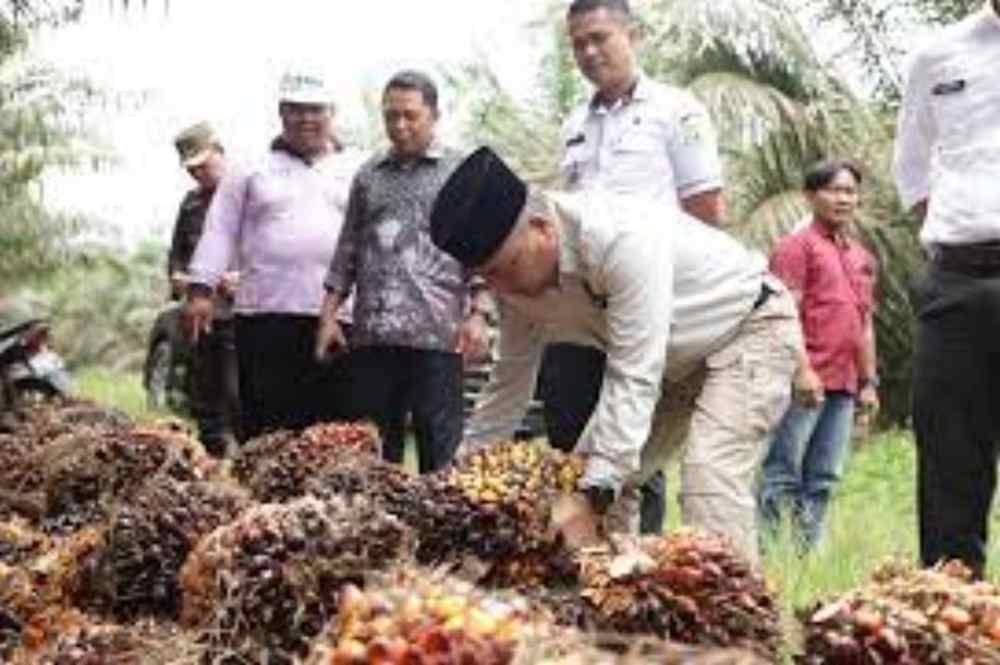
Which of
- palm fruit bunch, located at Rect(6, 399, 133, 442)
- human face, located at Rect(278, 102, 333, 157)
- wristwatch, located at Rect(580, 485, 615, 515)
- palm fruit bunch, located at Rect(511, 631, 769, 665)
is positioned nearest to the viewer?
palm fruit bunch, located at Rect(511, 631, 769, 665)

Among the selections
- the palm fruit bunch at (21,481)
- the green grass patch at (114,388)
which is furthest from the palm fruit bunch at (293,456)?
the green grass patch at (114,388)

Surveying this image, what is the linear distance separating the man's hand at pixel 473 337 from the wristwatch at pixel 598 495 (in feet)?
8.92

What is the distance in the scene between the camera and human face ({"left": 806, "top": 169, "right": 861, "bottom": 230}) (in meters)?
8.73

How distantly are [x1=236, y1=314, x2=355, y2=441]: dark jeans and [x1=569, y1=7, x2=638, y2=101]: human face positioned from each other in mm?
1758

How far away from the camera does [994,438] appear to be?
4816mm

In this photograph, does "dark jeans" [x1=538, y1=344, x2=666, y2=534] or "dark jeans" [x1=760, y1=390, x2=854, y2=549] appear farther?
"dark jeans" [x1=760, y1=390, x2=854, y2=549]

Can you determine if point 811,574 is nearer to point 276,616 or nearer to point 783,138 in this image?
point 276,616

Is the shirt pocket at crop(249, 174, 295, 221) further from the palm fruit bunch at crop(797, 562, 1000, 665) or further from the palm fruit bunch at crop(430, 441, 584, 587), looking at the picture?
the palm fruit bunch at crop(797, 562, 1000, 665)

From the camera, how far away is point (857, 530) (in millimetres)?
8000

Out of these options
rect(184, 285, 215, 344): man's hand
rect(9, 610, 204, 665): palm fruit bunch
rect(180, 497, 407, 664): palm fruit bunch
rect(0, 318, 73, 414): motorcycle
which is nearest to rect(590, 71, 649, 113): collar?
rect(184, 285, 215, 344): man's hand

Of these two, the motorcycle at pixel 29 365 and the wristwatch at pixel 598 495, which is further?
the motorcycle at pixel 29 365

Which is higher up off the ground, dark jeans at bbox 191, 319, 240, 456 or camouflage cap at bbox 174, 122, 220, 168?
camouflage cap at bbox 174, 122, 220, 168

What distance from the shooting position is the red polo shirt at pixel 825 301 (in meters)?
8.76

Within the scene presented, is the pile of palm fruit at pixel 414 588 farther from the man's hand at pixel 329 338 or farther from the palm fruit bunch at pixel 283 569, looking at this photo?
the man's hand at pixel 329 338
